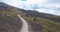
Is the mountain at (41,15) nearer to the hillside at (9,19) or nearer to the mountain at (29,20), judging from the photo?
the mountain at (29,20)

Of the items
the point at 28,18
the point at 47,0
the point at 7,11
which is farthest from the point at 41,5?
the point at 7,11

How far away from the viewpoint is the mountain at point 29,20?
17.0ft

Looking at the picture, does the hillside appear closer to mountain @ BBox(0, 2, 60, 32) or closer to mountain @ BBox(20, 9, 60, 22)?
mountain @ BBox(0, 2, 60, 32)

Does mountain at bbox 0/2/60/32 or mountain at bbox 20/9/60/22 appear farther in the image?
mountain at bbox 20/9/60/22

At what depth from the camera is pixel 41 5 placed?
5.45 metres

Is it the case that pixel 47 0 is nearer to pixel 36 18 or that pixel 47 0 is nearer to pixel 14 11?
pixel 36 18

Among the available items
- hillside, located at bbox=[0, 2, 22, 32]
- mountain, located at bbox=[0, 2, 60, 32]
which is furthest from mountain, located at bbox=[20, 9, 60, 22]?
hillside, located at bbox=[0, 2, 22, 32]

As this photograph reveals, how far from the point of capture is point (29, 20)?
530 cm

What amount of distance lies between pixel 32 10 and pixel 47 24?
0.67 m

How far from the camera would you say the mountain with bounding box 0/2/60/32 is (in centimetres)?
520

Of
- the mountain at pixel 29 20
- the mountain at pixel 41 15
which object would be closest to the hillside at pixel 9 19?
the mountain at pixel 29 20

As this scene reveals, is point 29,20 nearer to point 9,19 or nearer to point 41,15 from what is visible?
point 41,15

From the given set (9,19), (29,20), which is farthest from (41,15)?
(9,19)

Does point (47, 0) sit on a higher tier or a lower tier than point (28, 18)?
higher
